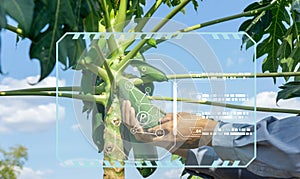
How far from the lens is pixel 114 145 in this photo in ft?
4.38

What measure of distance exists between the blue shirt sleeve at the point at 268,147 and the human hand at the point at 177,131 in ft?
0.08

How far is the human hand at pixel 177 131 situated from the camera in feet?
4.01

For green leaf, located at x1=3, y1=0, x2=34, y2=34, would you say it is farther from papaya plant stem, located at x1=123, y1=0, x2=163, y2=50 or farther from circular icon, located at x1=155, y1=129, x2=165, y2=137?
papaya plant stem, located at x1=123, y1=0, x2=163, y2=50

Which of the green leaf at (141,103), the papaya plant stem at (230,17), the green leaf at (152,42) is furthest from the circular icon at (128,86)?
the papaya plant stem at (230,17)

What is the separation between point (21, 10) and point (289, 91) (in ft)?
3.25

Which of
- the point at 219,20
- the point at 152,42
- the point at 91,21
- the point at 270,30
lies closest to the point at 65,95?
the point at 152,42

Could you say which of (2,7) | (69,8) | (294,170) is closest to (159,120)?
(294,170)

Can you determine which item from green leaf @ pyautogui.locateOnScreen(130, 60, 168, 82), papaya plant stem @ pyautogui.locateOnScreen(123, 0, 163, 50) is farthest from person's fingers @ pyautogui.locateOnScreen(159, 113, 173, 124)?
papaya plant stem @ pyautogui.locateOnScreen(123, 0, 163, 50)

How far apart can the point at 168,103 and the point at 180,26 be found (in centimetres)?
28

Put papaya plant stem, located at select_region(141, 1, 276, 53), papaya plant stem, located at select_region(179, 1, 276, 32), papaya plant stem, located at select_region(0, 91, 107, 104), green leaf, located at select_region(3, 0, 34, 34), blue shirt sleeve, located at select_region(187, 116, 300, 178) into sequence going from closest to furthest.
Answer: green leaf, located at select_region(3, 0, 34, 34) → blue shirt sleeve, located at select_region(187, 116, 300, 178) → papaya plant stem, located at select_region(0, 91, 107, 104) → papaya plant stem, located at select_region(141, 1, 276, 53) → papaya plant stem, located at select_region(179, 1, 276, 32)

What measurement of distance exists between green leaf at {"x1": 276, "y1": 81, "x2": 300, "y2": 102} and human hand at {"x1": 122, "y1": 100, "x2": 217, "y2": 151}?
0.39m

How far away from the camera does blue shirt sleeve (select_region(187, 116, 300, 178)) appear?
118 cm

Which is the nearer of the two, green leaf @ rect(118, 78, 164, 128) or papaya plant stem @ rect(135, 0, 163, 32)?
green leaf @ rect(118, 78, 164, 128)

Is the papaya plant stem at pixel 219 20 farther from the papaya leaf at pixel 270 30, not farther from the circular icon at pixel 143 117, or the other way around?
the circular icon at pixel 143 117
